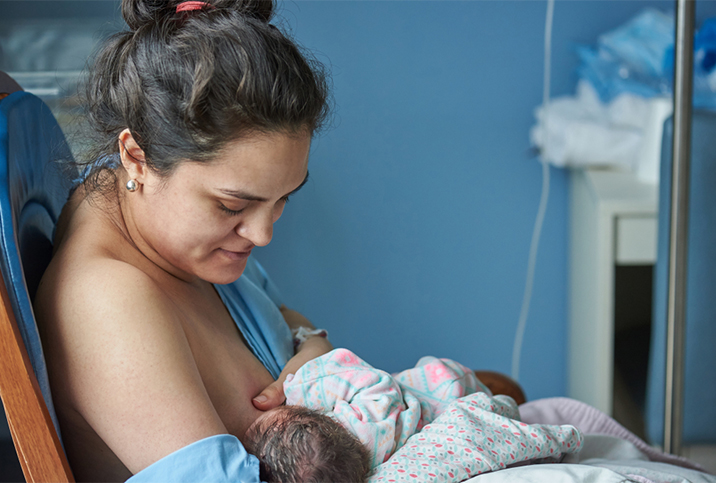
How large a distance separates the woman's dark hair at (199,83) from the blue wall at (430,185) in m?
1.14

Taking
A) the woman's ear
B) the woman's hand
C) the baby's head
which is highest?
the woman's ear

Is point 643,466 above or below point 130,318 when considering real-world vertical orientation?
below

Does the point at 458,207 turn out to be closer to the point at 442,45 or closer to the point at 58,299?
the point at 442,45

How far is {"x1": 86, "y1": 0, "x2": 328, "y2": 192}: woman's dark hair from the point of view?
0.66m

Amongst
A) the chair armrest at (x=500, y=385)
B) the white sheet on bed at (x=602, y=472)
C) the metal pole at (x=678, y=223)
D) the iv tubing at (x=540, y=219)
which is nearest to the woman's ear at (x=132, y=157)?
the white sheet on bed at (x=602, y=472)

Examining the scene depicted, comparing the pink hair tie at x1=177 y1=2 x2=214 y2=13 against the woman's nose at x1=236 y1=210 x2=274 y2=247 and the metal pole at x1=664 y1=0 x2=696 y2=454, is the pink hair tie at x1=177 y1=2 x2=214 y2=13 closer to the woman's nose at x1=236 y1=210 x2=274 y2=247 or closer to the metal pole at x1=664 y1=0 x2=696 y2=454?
the woman's nose at x1=236 y1=210 x2=274 y2=247

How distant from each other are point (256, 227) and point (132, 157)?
0.54 feet

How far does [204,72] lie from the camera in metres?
0.65

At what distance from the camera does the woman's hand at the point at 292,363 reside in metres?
0.80

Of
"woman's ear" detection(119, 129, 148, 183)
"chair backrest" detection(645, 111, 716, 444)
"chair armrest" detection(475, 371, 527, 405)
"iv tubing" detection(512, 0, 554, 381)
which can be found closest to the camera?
"woman's ear" detection(119, 129, 148, 183)

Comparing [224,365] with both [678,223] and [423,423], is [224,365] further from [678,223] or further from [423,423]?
[678,223]

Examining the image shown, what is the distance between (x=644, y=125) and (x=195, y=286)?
1385mm

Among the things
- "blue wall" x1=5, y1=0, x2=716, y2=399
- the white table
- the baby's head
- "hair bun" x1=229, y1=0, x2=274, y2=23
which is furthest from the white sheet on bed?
"blue wall" x1=5, y1=0, x2=716, y2=399

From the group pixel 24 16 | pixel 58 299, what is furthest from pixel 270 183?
pixel 24 16
